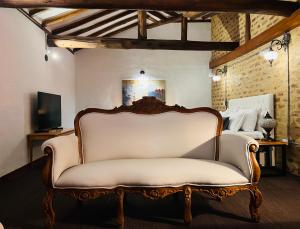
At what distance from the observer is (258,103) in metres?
4.89

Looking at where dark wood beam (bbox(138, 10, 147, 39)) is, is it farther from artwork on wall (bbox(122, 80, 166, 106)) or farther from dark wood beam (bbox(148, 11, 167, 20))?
artwork on wall (bbox(122, 80, 166, 106))

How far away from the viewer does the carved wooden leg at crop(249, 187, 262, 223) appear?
2076 millimetres

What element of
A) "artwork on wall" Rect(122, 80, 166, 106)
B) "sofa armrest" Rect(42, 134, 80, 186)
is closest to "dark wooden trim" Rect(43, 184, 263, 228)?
"sofa armrest" Rect(42, 134, 80, 186)

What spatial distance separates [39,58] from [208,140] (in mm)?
4000

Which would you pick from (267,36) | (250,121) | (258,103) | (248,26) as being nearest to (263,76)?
(258,103)

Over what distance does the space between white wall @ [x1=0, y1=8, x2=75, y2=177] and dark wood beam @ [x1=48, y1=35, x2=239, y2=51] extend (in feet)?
2.10

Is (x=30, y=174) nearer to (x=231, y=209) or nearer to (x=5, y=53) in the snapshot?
(x=5, y=53)

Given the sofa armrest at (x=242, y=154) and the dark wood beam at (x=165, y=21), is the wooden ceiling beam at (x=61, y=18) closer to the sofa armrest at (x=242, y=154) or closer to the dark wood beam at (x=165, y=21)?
the dark wood beam at (x=165, y=21)

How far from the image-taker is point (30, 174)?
409 cm

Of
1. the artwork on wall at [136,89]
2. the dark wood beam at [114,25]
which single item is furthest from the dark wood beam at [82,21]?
the artwork on wall at [136,89]

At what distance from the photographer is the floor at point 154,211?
2.14 meters

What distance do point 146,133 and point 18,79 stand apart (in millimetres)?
2706

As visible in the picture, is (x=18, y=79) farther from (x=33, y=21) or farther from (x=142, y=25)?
(x=142, y=25)

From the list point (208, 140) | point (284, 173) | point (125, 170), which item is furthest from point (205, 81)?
point (125, 170)
